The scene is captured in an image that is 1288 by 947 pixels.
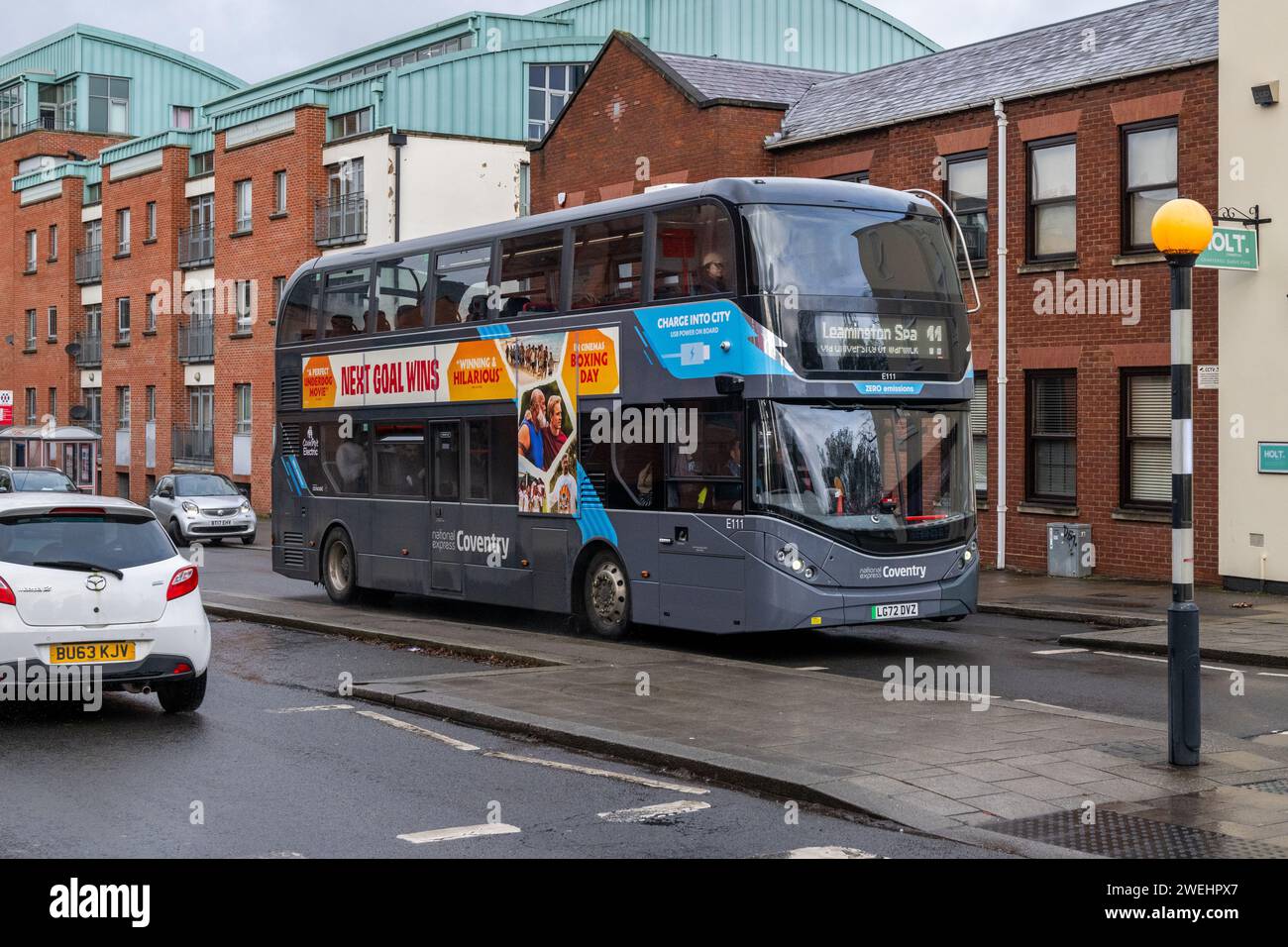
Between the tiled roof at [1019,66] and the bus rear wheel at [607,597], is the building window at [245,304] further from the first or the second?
the bus rear wheel at [607,597]

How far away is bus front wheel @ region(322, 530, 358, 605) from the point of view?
20.4 meters

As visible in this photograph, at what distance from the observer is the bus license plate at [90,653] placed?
10.7 meters

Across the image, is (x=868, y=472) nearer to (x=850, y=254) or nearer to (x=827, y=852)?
(x=850, y=254)

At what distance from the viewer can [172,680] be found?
36.9ft

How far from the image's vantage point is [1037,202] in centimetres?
2417

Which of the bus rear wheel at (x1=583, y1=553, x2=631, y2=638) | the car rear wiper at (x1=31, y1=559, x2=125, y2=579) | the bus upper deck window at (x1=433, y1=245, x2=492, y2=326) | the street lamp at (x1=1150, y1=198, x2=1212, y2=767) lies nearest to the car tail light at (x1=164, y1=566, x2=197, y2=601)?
the car rear wiper at (x1=31, y1=559, x2=125, y2=579)

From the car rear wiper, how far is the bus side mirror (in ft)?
18.8

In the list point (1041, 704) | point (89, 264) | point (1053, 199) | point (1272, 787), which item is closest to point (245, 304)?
point (89, 264)

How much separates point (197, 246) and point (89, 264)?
399 inches

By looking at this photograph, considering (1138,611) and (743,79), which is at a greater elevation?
(743,79)

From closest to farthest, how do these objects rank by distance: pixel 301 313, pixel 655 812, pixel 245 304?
pixel 655 812
pixel 301 313
pixel 245 304
